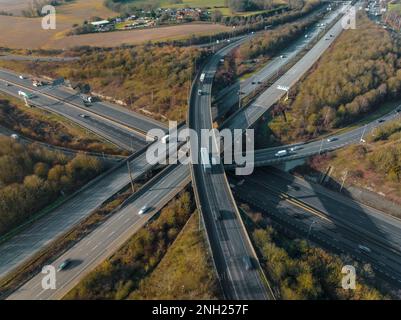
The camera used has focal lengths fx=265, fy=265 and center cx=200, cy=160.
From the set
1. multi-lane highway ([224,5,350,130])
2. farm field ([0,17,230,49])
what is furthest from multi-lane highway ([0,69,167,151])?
farm field ([0,17,230,49])

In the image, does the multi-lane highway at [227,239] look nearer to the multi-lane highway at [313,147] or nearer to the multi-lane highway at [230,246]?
the multi-lane highway at [230,246]

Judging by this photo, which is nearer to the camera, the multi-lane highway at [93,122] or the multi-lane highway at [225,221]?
the multi-lane highway at [225,221]

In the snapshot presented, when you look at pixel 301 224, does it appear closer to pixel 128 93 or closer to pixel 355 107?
pixel 355 107

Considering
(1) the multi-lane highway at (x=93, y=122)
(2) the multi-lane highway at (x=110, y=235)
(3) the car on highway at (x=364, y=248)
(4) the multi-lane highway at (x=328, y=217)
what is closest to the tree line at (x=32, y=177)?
(2) the multi-lane highway at (x=110, y=235)

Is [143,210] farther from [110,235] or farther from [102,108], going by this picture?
[102,108]

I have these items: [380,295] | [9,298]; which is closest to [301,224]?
[380,295]

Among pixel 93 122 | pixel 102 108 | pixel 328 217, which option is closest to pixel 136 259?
pixel 328 217
